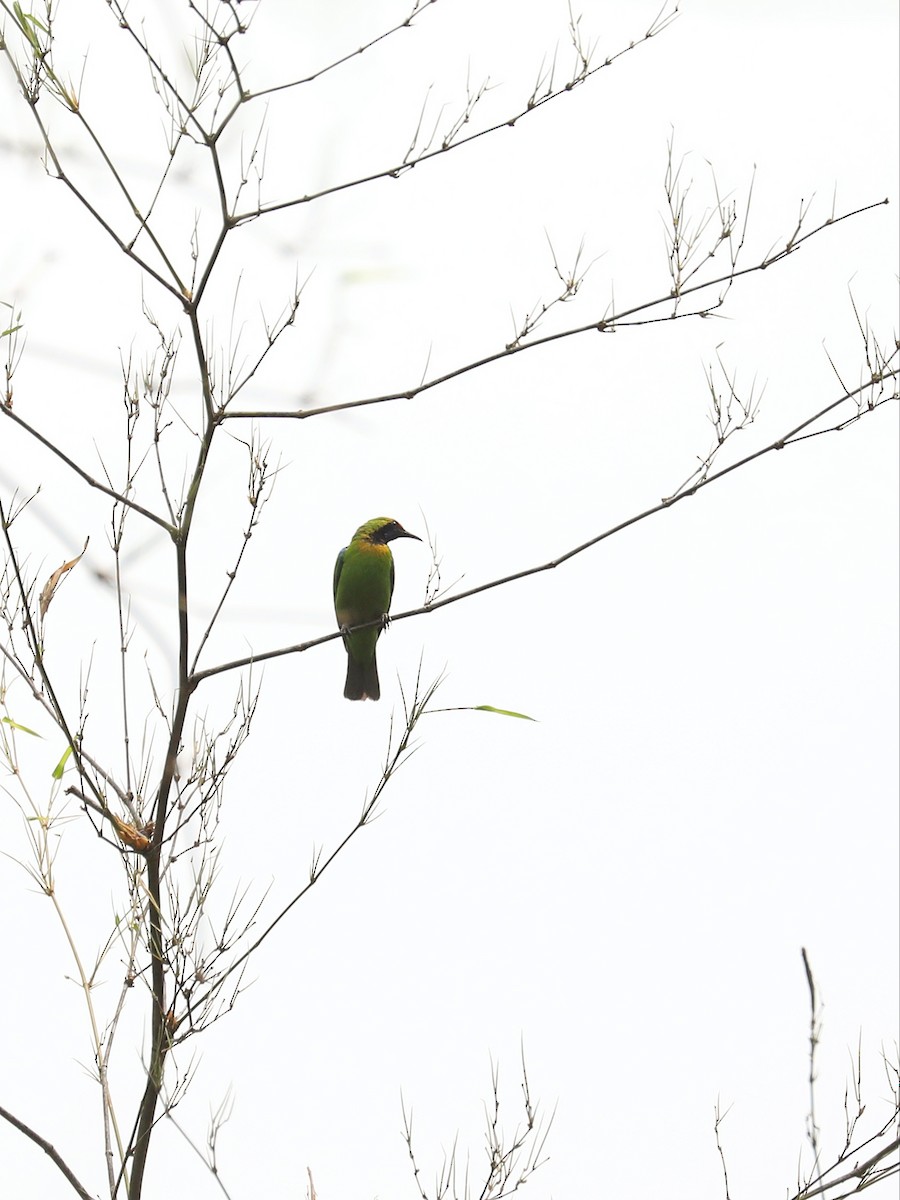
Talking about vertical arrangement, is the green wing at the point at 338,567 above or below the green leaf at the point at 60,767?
above

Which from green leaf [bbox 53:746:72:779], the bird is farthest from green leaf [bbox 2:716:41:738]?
the bird

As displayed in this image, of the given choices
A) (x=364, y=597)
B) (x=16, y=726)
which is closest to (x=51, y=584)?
(x=16, y=726)

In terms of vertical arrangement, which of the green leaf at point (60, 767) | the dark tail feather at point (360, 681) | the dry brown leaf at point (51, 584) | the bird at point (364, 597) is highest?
the bird at point (364, 597)

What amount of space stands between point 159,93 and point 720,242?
1315 millimetres

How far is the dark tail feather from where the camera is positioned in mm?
5824

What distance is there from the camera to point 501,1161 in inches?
124

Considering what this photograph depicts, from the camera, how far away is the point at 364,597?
5762mm

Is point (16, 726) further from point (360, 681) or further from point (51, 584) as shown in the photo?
point (360, 681)

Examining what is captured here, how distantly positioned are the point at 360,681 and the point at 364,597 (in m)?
0.40

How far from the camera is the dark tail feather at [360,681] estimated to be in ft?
19.1

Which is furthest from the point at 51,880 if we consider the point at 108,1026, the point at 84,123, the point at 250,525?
the point at 84,123

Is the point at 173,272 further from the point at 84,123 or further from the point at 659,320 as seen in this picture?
the point at 659,320

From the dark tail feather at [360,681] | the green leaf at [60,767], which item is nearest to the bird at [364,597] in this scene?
the dark tail feather at [360,681]

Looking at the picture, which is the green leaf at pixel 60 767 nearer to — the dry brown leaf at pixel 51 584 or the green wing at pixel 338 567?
the dry brown leaf at pixel 51 584
